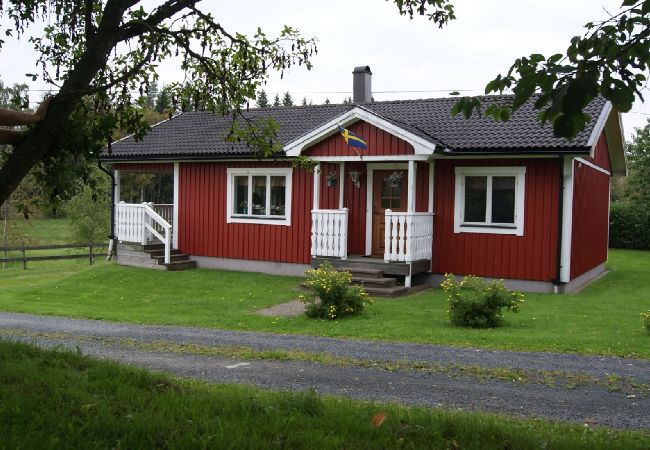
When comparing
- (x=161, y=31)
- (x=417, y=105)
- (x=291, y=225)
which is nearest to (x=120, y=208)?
(x=291, y=225)

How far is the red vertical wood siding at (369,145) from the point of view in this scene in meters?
15.9

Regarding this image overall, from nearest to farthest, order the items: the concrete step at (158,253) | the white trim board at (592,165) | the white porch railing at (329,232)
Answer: the white porch railing at (329,232), the white trim board at (592,165), the concrete step at (158,253)

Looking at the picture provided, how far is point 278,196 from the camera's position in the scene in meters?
19.0

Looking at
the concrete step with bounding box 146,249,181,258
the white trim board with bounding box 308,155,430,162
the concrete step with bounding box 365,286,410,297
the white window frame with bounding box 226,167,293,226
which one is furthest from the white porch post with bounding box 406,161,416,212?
the concrete step with bounding box 146,249,181,258

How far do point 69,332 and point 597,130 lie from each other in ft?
38.2

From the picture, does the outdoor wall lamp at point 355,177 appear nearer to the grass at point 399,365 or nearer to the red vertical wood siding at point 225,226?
the red vertical wood siding at point 225,226

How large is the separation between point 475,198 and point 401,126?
2.58m

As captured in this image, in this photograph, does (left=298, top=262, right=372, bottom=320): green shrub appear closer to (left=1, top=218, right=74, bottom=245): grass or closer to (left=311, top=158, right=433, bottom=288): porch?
(left=311, top=158, right=433, bottom=288): porch

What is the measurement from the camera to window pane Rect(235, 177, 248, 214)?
19484mm

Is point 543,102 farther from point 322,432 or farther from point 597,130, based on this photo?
point 597,130

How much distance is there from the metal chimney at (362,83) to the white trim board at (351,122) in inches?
225

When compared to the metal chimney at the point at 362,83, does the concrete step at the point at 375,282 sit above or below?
below

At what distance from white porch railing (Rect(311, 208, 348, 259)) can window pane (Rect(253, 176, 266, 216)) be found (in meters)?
2.67

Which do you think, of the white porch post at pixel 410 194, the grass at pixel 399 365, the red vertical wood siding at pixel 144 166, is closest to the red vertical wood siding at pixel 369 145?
the white porch post at pixel 410 194
